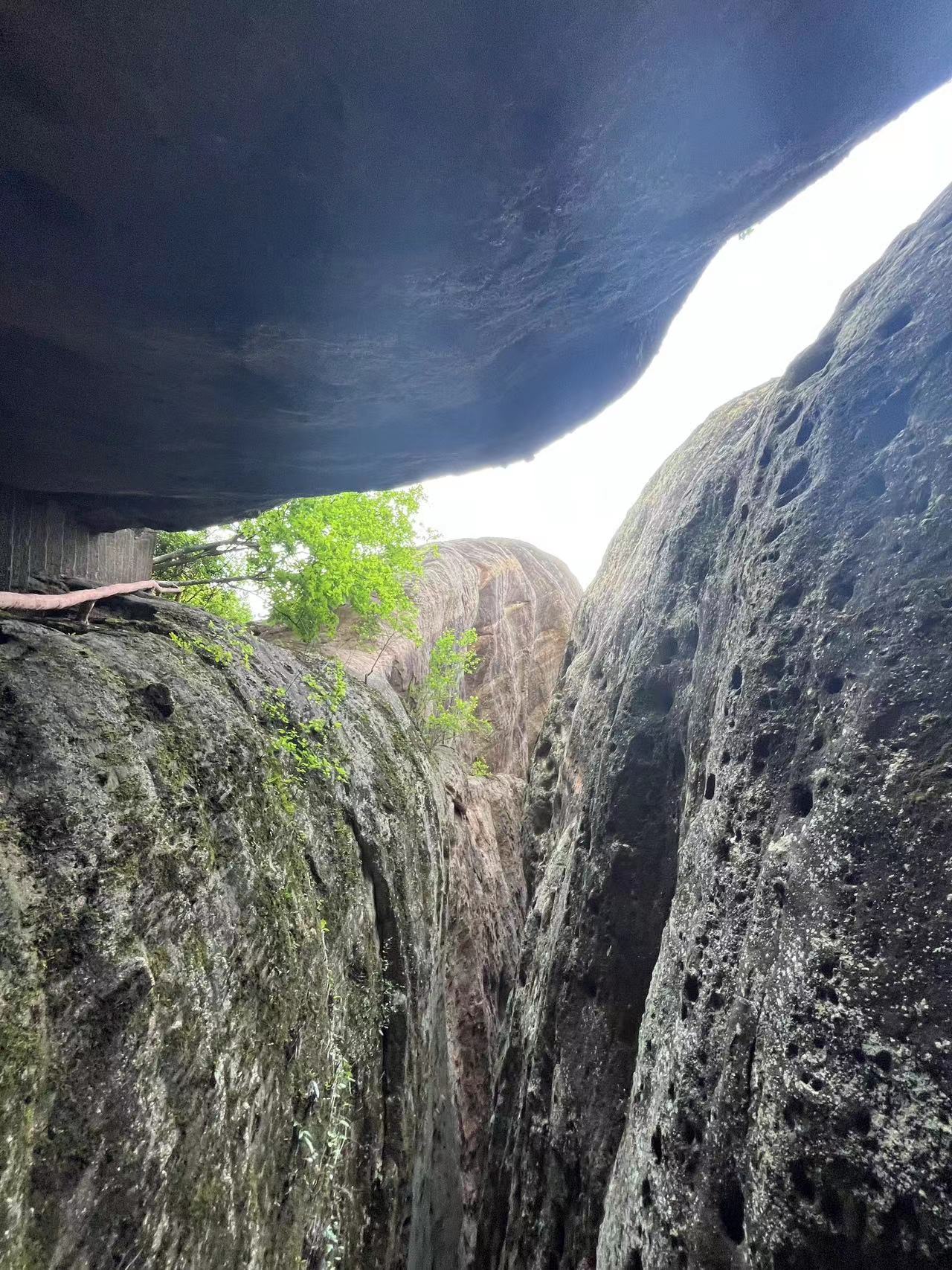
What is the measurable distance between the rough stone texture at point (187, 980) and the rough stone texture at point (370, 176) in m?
2.51

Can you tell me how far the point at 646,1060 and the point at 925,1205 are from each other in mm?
2361

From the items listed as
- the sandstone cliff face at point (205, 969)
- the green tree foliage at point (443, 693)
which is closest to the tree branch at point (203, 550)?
the green tree foliage at point (443, 693)

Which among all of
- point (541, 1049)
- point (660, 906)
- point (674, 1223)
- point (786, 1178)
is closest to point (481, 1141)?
point (541, 1049)

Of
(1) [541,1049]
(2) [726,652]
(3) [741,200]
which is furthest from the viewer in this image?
(1) [541,1049]

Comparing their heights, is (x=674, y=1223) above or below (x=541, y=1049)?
above

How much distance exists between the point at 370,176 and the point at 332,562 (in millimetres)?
7285

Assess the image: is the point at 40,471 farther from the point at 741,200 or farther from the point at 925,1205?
the point at 925,1205

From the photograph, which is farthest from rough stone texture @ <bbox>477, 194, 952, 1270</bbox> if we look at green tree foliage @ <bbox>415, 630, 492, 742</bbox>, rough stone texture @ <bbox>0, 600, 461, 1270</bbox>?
green tree foliage @ <bbox>415, 630, 492, 742</bbox>

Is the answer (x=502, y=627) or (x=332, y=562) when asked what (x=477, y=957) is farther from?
(x=502, y=627)

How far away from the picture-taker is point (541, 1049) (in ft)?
21.3

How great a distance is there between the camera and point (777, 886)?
163 inches

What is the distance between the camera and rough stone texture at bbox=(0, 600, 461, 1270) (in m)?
2.89

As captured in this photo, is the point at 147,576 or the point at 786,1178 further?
the point at 147,576

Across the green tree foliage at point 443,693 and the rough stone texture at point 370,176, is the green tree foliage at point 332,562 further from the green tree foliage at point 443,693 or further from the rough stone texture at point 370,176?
the rough stone texture at point 370,176
